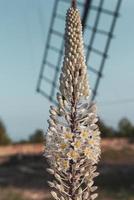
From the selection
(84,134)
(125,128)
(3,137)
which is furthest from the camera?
(3,137)

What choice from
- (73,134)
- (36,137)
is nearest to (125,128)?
(36,137)

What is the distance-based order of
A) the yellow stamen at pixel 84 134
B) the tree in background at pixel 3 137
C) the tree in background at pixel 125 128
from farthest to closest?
the tree in background at pixel 3 137, the tree in background at pixel 125 128, the yellow stamen at pixel 84 134

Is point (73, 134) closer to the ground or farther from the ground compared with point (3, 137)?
closer to the ground

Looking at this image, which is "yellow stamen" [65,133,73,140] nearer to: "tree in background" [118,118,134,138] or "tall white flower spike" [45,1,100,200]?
"tall white flower spike" [45,1,100,200]

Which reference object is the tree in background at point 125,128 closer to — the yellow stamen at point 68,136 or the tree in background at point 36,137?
the tree in background at point 36,137

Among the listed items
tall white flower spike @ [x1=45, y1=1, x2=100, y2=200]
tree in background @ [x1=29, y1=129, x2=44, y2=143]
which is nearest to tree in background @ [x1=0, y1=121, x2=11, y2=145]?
tree in background @ [x1=29, y1=129, x2=44, y2=143]

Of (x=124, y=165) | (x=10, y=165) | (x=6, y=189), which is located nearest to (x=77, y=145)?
(x=6, y=189)

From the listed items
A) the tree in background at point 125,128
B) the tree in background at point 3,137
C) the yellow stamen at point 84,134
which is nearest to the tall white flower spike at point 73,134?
the yellow stamen at point 84,134

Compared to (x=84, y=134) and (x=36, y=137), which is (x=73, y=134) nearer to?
(x=84, y=134)

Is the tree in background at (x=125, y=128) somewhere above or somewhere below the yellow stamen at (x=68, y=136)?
above
